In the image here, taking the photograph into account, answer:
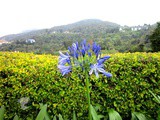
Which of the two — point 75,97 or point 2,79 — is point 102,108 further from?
point 2,79

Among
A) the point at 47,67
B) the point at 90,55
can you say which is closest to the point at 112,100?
the point at 47,67

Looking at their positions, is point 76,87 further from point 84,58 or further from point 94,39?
point 94,39

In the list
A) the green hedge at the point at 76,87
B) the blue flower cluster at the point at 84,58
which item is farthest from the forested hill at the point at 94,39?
the blue flower cluster at the point at 84,58

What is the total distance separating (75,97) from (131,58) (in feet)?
4.14

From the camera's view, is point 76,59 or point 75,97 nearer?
point 76,59

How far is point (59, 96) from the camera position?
4227 mm

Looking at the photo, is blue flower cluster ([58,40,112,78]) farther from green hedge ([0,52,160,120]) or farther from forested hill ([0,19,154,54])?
→ forested hill ([0,19,154,54])

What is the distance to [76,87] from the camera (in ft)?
13.8

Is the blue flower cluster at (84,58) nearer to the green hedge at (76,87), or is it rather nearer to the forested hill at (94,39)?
the green hedge at (76,87)

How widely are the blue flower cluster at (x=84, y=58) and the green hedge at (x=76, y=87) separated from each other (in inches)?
77.7

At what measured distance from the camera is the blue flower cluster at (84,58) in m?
2.15

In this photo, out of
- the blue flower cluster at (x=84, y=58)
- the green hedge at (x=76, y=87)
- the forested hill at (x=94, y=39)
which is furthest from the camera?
the forested hill at (x=94, y=39)

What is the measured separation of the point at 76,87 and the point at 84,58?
2122 millimetres

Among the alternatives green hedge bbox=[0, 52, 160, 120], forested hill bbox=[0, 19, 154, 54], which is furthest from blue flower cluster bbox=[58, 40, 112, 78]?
forested hill bbox=[0, 19, 154, 54]
